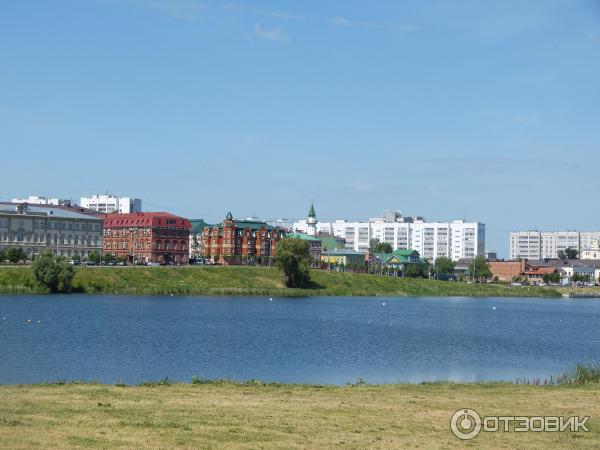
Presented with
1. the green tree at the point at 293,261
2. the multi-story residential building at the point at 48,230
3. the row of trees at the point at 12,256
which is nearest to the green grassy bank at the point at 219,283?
the green tree at the point at 293,261

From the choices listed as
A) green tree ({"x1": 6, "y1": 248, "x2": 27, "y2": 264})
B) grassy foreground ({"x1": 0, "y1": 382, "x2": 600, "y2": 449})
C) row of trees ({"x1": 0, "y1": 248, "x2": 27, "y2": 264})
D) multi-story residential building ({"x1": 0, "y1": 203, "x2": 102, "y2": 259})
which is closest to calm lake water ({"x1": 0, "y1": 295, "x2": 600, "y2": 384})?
grassy foreground ({"x1": 0, "y1": 382, "x2": 600, "y2": 449})

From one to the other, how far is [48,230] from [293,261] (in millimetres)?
54718

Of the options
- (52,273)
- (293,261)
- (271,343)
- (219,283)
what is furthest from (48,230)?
(271,343)

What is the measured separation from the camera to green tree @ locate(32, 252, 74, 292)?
125938mm

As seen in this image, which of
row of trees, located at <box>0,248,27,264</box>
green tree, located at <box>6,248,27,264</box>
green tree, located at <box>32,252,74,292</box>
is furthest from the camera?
row of trees, located at <box>0,248,27,264</box>

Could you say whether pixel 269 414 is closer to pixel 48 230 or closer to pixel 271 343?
pixel 271 343

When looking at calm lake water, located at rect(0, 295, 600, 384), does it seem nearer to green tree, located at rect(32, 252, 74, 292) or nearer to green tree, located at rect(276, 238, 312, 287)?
green tree, located at rect(32, 252, 74, 292)

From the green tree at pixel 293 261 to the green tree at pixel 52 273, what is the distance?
4221cm

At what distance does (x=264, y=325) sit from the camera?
8275 cm

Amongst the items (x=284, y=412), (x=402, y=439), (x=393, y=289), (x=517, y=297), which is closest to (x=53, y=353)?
(x=284, y=412)

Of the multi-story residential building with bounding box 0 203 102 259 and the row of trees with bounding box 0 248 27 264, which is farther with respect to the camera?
the multi-story residential building with bounding box 0 203 102 259

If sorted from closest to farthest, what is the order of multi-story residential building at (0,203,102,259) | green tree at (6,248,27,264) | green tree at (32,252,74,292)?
green tree at (32,252,74,292) → green tree at (6,248,27,264) → multi-story residential building at (0,203,102,259)

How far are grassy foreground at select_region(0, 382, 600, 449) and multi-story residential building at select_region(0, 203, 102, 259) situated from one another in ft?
471

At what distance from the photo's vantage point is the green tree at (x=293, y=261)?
15888 cm
